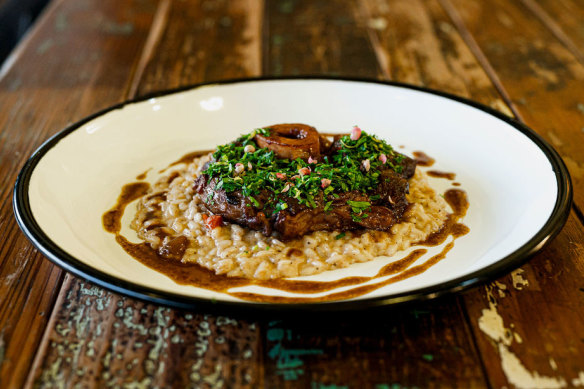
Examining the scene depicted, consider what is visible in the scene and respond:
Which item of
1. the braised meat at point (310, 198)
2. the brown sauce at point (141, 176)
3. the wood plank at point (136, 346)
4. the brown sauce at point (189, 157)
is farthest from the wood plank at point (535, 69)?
the brown sauce at point (141, 176)

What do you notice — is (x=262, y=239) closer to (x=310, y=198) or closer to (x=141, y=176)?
(x=310, y=198)

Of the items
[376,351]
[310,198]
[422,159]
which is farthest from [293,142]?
[376,351]

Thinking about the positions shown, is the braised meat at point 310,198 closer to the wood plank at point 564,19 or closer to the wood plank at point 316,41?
the wood plank at point 316,41

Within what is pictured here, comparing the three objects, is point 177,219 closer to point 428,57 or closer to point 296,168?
point 296,168

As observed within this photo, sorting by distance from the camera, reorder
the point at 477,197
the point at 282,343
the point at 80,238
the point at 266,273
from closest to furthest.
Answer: the point at 282,343 → the point at 266,273 → the point at 80,238 → the point at 477,197

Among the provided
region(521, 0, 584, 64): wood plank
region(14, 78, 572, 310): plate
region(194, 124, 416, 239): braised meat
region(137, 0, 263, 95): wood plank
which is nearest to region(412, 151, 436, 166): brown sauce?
region(14, 78, 572, 310): plate

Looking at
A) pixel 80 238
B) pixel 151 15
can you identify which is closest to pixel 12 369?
pixel 80 238

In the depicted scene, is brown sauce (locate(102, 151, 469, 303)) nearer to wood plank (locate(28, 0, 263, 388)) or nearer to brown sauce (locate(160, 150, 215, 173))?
wood plank (locate(28, 0, 263, 388))
